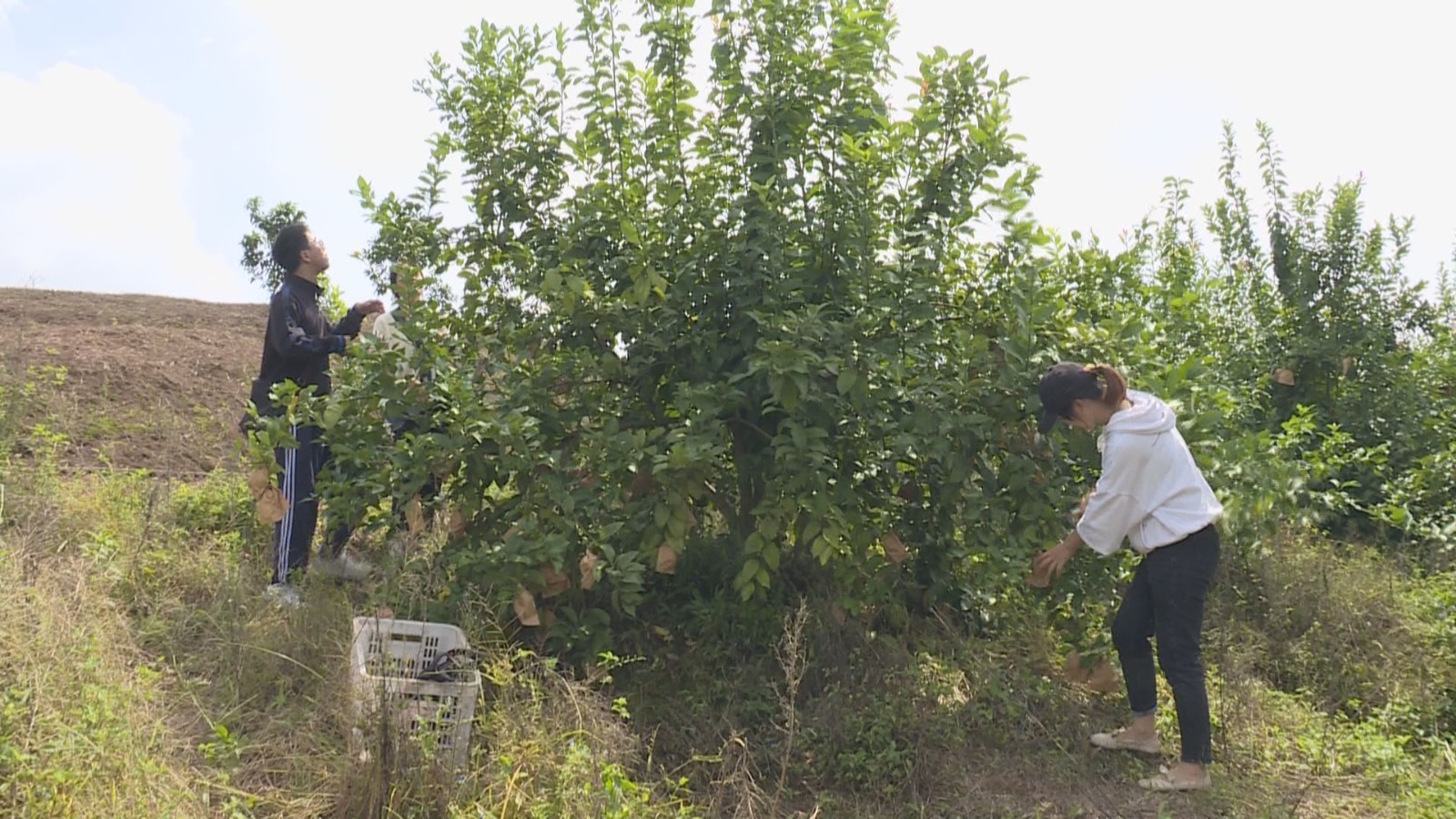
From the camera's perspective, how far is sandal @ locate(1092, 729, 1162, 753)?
386cm

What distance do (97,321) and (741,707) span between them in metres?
9.61

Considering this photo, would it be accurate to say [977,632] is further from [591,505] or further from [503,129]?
[503,129]

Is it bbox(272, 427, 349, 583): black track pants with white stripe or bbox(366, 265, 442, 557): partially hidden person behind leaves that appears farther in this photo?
bbox(272, 427, 349, 583): black track pants with white stripe

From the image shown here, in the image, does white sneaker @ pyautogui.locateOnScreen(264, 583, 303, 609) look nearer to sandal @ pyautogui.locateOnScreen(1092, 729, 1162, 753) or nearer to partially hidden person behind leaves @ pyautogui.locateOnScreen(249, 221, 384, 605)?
partially hidden person behind leaves @ pyautogui.locateOnScreen(249, 221, 384, 605)

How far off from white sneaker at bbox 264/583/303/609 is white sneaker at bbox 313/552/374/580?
0.16 meters

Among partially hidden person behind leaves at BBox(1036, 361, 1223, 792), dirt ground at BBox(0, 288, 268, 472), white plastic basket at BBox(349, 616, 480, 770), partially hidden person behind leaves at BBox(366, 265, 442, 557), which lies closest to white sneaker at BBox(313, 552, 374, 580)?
partially hidden person behind leaves at BBox(366, 265, 442, 557)

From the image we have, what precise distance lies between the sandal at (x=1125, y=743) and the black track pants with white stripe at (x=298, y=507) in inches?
126

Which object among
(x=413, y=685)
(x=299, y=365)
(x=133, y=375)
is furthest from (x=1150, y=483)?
(x=133, y=375)

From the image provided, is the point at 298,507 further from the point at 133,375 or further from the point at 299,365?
the point at 133,375

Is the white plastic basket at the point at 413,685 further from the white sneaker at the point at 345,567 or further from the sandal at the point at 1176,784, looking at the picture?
the sandal at the point at 1176,784

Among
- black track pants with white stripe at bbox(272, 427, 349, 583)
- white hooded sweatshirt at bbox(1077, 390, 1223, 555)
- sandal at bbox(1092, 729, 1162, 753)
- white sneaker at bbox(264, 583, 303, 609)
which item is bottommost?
sandal at bbox(1092, 729, 1162, 753)

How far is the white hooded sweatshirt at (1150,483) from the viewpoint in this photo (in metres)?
3.45

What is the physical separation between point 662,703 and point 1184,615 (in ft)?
6.17

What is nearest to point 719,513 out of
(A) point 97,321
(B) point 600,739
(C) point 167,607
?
(B) point 600,739
